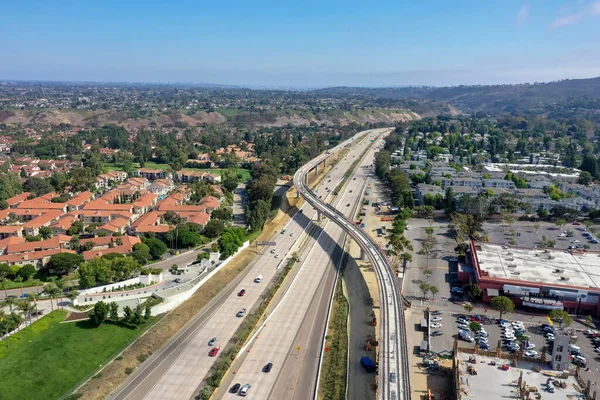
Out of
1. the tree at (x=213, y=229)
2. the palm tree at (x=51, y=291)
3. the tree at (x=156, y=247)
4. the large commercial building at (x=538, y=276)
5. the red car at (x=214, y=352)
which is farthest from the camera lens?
the tree at (x=213, y=229)

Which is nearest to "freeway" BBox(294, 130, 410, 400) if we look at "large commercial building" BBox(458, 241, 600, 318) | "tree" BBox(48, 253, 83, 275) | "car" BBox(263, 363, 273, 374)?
"car" BBox(263, 363, 273, 374)

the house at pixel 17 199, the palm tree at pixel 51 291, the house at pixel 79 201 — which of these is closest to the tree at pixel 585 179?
the house at pixel 79 201

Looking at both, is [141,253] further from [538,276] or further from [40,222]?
[538,276]

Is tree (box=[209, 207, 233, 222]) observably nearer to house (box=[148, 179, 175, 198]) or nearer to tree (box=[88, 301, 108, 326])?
house (box=[148, 179, 175, 198])

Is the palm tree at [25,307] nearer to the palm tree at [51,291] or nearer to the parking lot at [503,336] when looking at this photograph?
the palm tree at [51,291]

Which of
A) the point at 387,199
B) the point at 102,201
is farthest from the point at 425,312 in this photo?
the point at 102,201

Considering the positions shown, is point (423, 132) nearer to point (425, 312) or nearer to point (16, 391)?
point (425, 312)
